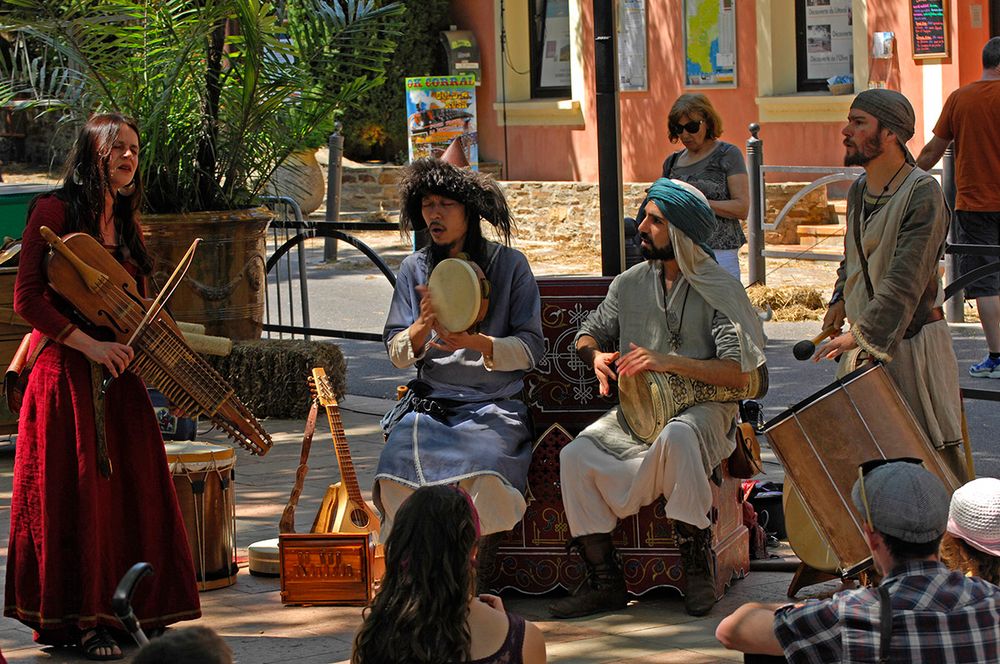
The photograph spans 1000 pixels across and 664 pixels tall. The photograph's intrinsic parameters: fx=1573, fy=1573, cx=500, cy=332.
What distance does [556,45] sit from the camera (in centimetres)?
1975

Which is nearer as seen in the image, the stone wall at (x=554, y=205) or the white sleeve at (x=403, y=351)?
the white sleeve at (x=403, y=351)

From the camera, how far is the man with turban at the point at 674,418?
17.8ft

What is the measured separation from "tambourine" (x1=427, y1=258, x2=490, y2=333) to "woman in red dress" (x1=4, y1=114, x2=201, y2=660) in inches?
41.9

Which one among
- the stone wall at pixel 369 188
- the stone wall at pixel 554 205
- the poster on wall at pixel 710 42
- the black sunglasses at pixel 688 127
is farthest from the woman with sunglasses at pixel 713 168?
the stone wall at pixel 369 188

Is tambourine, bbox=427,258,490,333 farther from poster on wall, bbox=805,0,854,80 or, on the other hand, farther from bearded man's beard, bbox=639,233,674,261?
poster on wall, bbox=805,0,854,80

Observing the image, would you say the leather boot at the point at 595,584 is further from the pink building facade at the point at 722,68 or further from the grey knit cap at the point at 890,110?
the pink building facade at the point at 722,68

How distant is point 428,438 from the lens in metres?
5.61

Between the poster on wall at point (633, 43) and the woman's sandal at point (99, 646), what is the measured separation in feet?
44.4

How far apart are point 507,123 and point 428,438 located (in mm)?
14604

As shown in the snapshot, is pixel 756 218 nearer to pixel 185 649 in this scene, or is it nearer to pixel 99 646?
pixel 99 646

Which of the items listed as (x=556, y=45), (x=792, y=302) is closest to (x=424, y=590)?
(x=792, y=302)

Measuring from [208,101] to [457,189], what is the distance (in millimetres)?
4480

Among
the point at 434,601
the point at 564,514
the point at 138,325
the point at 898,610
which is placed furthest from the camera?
the point at 564,514

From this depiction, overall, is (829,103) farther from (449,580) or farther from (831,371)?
(449,580)
